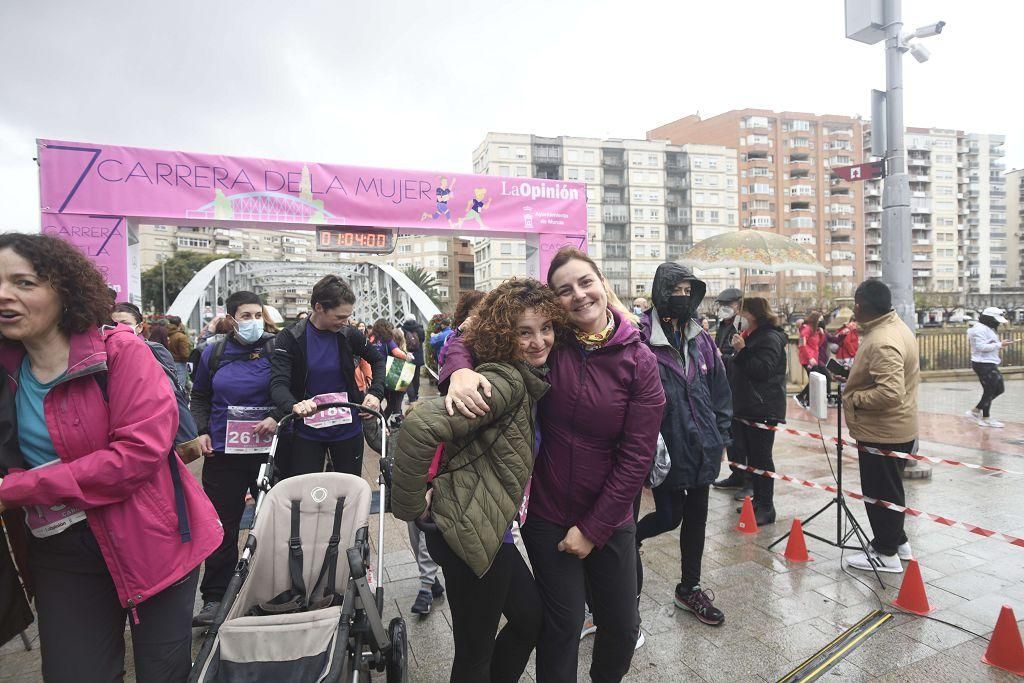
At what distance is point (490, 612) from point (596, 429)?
2.62 ft

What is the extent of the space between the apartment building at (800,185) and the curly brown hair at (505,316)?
269 ft

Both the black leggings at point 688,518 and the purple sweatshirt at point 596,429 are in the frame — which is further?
the black leggings at point 688,518

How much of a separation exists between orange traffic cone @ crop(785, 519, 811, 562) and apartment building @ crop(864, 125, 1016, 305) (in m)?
94.5

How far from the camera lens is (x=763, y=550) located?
427 centimetres

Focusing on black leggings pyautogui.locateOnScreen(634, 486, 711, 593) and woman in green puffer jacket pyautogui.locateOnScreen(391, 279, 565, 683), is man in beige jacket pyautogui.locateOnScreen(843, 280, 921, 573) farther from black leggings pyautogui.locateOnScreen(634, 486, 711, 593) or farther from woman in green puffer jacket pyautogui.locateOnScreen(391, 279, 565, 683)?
woman in green puffer jacket pyautogui.locateOnScreen(391, 279, 565, 683)

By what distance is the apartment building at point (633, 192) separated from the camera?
7300 cm

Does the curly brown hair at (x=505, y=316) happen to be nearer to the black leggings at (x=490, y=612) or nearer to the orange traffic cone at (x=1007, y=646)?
the black leggings at (x=490, y=612)

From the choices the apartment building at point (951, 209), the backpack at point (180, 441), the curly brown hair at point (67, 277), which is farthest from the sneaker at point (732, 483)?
the apartment building at point (951, 209)

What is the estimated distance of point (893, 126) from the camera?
6.27 m

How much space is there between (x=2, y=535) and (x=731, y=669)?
10.5 feet

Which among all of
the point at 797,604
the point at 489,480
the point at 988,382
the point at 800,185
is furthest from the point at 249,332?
the point at 800,185

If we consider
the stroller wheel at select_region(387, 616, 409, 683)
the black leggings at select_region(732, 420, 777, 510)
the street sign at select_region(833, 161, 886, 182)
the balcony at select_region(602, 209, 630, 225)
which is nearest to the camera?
the stroller wheel at select_region(387, 616, 409, 683)

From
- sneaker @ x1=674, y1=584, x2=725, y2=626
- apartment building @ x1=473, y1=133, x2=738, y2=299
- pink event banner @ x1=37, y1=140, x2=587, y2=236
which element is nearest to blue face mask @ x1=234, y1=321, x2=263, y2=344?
sneaker @ x1=674, y1=584, x2=725, y2=626

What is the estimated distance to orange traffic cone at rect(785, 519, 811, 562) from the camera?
4.05 m
